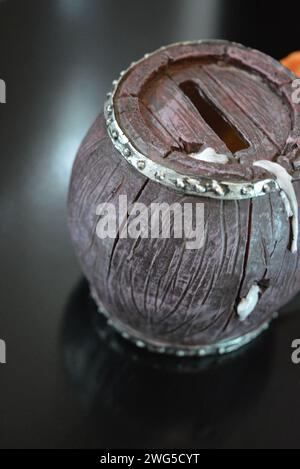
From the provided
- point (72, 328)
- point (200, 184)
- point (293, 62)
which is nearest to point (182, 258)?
point (200, 184)

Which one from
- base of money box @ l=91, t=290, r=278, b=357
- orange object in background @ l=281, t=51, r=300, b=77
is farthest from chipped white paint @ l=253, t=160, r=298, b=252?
orange object in background @ l=281, t=51, r=300, b=77

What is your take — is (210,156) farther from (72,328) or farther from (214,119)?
(72,328)

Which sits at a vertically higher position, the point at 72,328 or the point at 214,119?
the point at 214,119

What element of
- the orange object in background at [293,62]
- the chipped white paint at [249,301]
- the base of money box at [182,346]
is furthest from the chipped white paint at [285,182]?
the orange object in background at [293,62]

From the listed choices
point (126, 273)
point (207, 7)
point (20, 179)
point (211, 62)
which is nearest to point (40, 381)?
point (126, 273)

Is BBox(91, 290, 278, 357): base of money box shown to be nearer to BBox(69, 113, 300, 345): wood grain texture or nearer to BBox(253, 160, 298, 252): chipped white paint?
BBox(69, 113, 300, 345): wood grain texture

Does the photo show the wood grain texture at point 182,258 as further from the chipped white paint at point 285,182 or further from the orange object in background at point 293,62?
the orange object in background at point 293,62
